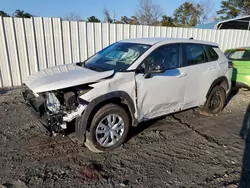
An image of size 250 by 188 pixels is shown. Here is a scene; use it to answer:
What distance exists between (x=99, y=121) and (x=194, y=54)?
2.63 metres

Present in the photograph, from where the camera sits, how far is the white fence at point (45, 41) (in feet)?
20.3

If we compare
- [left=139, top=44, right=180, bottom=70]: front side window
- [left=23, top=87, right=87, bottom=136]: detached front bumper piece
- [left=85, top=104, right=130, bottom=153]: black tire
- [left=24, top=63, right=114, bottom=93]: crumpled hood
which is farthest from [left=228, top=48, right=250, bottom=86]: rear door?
[left=23, top=87, right=87, bottom=136]: detached front bumper piece

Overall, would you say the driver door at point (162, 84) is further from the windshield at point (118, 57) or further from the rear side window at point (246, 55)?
the rear side window at point (246, 55)

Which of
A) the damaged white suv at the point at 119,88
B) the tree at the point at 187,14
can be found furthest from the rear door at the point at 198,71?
the tree at the point at 187,14

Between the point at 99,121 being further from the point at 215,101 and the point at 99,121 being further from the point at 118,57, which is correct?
the point at 215,101

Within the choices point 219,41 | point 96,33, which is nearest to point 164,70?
point 96,33

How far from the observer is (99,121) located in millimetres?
3088

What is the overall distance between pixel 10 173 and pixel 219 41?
34.9 ft

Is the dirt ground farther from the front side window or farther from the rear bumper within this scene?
the rear bumper

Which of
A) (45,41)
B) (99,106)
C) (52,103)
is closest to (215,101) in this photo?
(99,106)

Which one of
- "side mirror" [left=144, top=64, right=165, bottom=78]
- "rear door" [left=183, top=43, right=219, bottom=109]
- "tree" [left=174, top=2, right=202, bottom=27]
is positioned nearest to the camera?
"side mirror" [left=144, top=64, right=165, bottom=78]

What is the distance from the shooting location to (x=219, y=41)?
1027 cm

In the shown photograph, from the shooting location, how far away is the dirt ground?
2.64m

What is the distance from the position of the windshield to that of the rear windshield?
4.63 m
